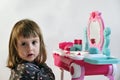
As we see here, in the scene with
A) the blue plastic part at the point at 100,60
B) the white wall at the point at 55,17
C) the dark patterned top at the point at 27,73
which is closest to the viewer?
the dark patterned top at the point at 27,73

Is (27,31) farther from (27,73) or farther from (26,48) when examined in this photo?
(27,73)

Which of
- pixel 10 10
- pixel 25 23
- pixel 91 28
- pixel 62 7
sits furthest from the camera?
pixel 62 7

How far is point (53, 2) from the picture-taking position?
164cm

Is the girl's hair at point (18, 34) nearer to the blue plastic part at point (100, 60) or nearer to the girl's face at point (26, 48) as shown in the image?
the girl's face at point (26, 48)

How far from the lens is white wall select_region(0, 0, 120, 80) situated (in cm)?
156

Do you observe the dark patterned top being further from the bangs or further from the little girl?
the bangs

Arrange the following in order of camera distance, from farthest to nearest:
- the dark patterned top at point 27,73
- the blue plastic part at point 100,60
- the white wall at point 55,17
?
the white wall at point 55,17
the blue plastic part at point 100,60
the dark patterned top at point 27,73

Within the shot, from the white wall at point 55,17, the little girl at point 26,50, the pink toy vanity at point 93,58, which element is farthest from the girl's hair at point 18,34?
the white wall at point 55,17

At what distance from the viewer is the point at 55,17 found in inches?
65.2

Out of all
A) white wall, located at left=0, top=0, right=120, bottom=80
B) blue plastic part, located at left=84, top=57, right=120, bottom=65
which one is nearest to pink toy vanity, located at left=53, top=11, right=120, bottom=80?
blue plastic part, located at left=84, top=57, right=120, bottom=65

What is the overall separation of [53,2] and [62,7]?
71 mm

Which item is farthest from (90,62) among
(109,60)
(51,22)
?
(51,22)

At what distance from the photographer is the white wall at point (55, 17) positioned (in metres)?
1.56

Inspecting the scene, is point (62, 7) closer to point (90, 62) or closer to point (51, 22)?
point (51, 22)
